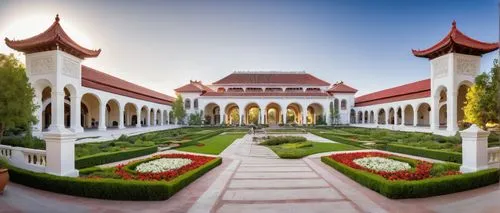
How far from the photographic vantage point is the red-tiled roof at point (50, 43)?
55.2 feet

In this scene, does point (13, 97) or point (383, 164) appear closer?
point (383, 164)

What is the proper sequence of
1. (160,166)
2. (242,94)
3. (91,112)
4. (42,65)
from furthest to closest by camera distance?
1. (242,94)
2. (91,112)
3. (42,65)
4. (160,166)

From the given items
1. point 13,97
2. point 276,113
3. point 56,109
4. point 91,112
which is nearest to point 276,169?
point 13,97

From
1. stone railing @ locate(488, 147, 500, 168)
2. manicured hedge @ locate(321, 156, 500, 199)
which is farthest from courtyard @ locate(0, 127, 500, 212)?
stone railing @ locate(488, 147, 500, 168)

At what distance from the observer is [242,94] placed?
123 ft

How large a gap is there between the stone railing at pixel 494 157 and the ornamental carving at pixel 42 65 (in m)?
21.9

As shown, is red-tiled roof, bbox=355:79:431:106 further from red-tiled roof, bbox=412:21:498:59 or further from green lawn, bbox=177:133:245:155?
green lawn, bbox=177:133:245:155

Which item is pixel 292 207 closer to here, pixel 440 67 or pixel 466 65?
pixel 440 67

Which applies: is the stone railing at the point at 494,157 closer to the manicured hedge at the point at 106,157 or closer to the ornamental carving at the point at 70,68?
the manicured hedge at the point at 106,157

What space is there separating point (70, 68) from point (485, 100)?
1049 inches


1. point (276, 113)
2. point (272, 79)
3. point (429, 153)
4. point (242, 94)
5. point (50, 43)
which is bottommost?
point (429, 153)

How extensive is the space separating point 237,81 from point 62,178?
37.5 m

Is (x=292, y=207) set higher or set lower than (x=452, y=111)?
lower

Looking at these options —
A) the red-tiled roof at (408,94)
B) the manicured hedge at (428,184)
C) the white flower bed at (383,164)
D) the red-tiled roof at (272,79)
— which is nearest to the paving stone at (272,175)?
the manicured hedge at (428,184)
